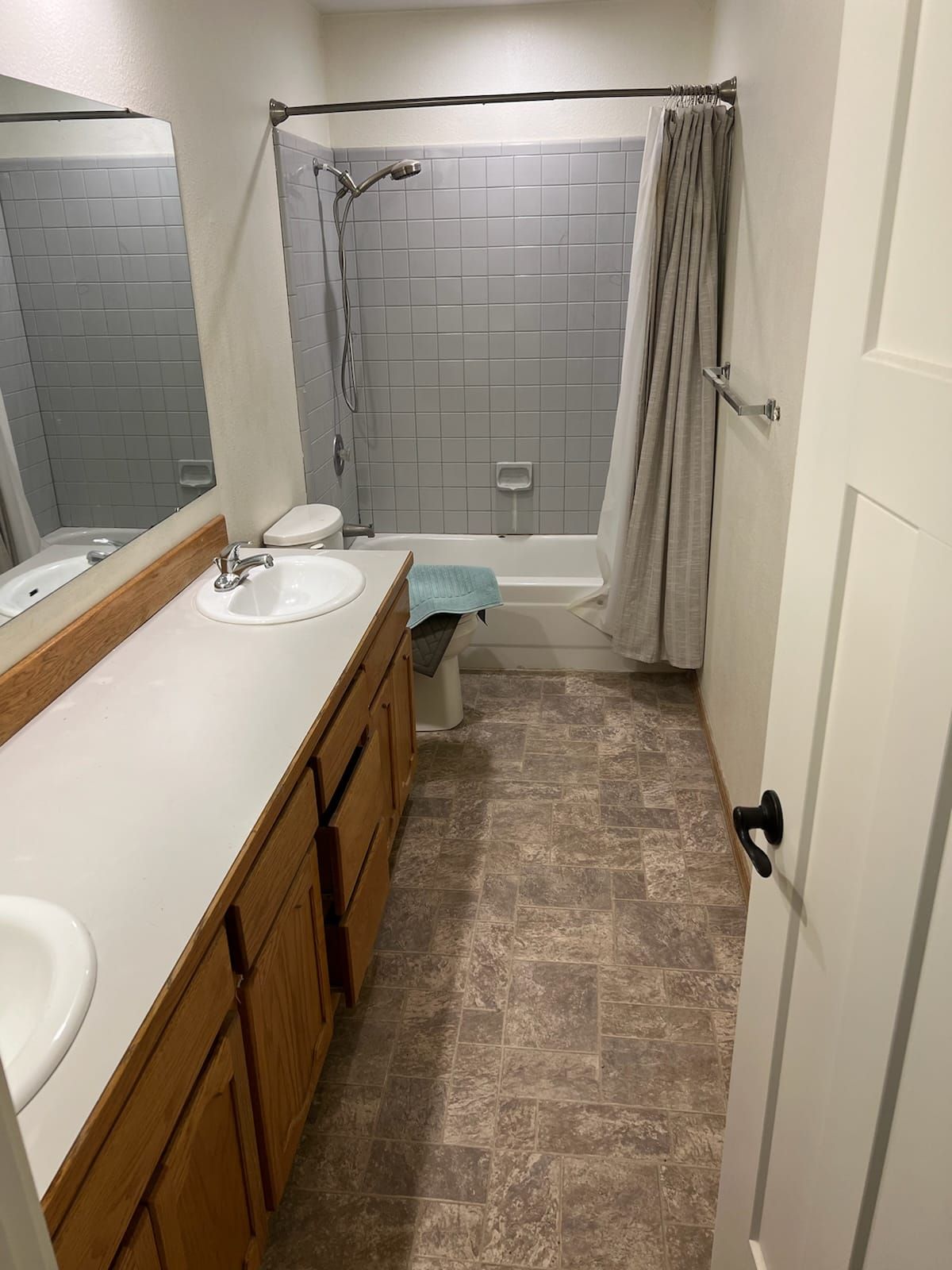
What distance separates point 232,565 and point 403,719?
63 cm

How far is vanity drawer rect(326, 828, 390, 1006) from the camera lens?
1.78 metres

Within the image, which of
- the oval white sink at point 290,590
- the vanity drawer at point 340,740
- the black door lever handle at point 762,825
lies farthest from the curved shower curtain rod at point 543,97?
the black door lever handle at point 762,825

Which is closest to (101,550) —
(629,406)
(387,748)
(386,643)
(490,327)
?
(386,643)

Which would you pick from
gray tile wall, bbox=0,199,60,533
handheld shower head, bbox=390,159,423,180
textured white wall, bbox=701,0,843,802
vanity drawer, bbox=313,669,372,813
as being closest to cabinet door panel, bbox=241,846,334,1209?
vanity drawer, bbox=313,669,372,813

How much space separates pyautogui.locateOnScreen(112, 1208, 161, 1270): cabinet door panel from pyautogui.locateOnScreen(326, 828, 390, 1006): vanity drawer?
0.78m

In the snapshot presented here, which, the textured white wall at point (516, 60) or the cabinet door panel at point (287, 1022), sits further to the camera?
the textured white wall at point (516, 60)

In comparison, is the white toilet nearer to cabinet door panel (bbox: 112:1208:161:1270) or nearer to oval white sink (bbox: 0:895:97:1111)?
oval white sink (bbox: 0:895:97:1111)

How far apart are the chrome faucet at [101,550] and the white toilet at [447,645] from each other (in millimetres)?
809

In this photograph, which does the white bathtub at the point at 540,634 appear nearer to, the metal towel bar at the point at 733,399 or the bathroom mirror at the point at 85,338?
the metal towel bar at the point at 733,399

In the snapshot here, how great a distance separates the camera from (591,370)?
12.4ft

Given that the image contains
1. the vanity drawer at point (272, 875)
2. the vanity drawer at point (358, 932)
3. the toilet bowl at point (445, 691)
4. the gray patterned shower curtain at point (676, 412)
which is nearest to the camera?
the vanity drawer at point (272, 875)

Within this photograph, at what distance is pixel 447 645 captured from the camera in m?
3.01

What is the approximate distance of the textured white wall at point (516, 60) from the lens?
3.33 metres

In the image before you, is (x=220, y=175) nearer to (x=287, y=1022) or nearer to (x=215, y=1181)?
(x=287, y=1022)
